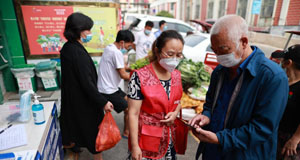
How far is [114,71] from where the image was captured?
284cm

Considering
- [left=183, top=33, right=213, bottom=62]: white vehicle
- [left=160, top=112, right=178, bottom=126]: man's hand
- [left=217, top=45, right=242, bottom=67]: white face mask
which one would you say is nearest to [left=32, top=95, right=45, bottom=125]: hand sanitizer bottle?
[left=160, top=112, right=178, bottom=126]: man's hand

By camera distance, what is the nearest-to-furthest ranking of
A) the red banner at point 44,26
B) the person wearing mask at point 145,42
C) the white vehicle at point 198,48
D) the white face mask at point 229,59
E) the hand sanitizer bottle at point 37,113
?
the white face mask at point 229,59
the hand sanitizer bottle at point 37,113
the red banner at point 44,26
the white vehicle at point 198,48
the person wearing mask at point 145,42

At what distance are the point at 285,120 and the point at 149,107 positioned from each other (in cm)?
136

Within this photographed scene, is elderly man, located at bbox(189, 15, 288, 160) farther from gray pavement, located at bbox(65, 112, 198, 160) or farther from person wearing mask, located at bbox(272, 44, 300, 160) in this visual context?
gray pavement, located at bbox(65, 112, 198, 160)

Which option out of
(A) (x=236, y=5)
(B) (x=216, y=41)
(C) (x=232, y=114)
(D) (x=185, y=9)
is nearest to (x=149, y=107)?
(C) (x=232, y=114)

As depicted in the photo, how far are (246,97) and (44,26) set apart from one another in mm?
4044

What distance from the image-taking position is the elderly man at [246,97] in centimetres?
109

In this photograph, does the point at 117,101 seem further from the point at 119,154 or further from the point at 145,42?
the point at 145,42

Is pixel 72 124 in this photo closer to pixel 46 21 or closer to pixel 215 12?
pixel 46 21

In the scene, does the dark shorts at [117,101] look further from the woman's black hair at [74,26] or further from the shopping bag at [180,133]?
the shopping bag at [180,133]

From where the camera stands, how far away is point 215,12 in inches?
867

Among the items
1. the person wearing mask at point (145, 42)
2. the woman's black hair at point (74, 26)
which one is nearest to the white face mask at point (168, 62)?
the woman's black hair at point (74, 26)

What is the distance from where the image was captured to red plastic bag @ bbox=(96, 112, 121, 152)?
208 cm

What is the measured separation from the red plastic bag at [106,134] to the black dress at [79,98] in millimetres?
218
